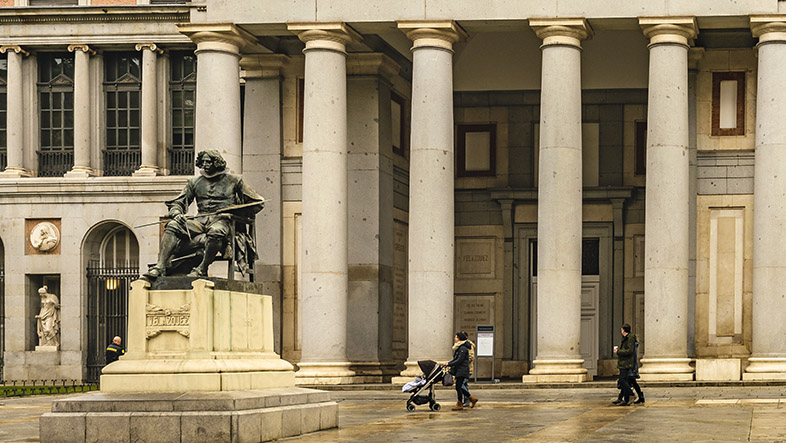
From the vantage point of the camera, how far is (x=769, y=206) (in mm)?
39750

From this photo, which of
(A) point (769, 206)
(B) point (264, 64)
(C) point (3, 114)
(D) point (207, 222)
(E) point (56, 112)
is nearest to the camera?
(D) point (207, 222)

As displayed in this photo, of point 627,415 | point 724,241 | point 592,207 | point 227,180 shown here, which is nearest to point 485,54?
point 592,207

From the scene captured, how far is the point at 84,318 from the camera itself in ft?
173

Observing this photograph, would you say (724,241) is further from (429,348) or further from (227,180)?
(227,180)

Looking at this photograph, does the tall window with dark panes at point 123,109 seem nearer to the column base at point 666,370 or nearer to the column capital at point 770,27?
the column base at point 666,370

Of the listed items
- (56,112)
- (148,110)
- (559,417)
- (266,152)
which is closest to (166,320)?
(559,417)

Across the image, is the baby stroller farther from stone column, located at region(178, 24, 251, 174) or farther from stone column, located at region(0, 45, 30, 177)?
stone column, located at region(0, 45, 30, 177)

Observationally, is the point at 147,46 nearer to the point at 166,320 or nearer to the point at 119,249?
the point at 119,249

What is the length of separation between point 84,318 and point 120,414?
105 ft

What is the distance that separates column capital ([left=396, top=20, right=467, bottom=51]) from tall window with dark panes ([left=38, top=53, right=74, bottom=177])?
1815 centimetres

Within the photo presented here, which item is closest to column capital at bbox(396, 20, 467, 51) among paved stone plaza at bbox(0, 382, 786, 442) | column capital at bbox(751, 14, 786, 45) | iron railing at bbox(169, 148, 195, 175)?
column capital at bbox(751, 14, 786, 45)

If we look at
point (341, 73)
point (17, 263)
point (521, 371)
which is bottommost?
point (521, 371)

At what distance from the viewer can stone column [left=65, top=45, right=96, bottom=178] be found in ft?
174

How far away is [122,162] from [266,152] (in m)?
10.1
